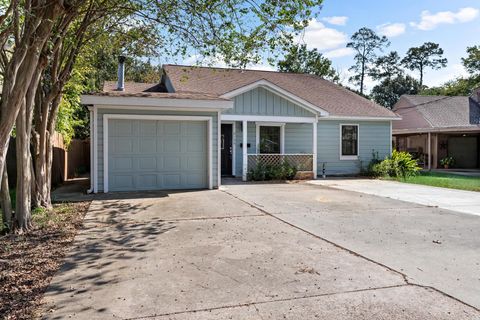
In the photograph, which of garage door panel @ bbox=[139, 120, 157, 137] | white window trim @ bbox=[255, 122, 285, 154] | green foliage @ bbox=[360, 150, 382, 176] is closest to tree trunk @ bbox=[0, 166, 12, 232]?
garage door panel @ bbox=[139, 120, 157, 137]

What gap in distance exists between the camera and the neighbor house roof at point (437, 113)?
21672mm

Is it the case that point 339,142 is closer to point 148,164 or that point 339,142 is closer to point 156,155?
point 156,155

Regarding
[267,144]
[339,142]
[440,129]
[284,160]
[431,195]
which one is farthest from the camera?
[440,129]

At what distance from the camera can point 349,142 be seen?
674 inches

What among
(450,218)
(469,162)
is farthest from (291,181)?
(469,162)

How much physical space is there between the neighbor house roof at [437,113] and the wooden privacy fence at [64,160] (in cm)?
1791

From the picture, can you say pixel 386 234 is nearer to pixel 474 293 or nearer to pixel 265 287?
pixel 474 293

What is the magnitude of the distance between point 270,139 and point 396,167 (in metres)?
5.65

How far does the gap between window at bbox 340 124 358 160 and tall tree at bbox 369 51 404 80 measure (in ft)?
108

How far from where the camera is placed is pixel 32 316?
3180mm

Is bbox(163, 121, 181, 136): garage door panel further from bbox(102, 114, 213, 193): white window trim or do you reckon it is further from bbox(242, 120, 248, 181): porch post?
bbox(242, 120, 248, 181): porch post

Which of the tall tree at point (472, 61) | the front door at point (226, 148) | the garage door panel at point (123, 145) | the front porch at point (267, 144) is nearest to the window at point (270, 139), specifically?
the front porch at point (267, 144)

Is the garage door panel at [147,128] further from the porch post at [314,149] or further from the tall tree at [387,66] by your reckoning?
the tall tree at [387,66]

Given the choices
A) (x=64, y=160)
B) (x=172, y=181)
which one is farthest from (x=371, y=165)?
(x=64, y=160)
